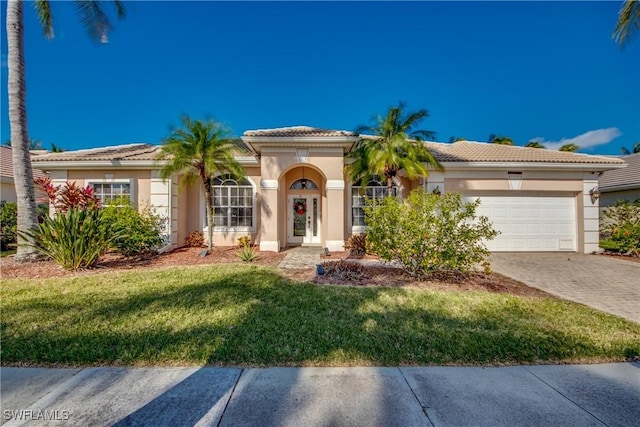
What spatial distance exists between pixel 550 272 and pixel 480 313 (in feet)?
19.0

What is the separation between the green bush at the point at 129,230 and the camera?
9.16m

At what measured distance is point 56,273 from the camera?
7.30 metres

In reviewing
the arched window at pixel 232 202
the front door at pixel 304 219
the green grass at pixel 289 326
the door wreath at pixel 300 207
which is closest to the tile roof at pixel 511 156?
the front door at pixel 304 219

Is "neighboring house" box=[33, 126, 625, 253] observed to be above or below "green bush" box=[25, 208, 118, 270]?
above

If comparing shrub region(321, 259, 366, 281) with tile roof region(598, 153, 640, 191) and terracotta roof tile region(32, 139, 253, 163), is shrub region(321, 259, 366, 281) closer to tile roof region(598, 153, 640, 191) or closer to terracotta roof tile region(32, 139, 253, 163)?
terracotta roof tile region(32, 139, 253, 163)

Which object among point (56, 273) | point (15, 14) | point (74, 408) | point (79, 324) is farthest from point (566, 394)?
point (15, 14)

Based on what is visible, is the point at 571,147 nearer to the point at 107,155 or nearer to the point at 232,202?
the point at 232,202

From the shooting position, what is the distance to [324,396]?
2.83m

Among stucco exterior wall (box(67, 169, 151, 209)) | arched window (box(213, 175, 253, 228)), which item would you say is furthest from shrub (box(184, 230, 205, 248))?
stucco exterior wall (box(67, 169, 151, 209))

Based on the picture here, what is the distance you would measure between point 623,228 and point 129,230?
64.9 ft

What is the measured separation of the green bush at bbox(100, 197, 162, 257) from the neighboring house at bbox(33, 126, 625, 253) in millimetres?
1218

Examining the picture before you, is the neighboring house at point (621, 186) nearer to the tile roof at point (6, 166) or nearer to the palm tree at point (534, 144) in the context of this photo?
the palm tree at point (534, 144)

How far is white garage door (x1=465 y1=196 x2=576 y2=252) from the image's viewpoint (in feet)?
39.1

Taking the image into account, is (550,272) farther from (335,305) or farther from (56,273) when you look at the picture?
(56,273)
